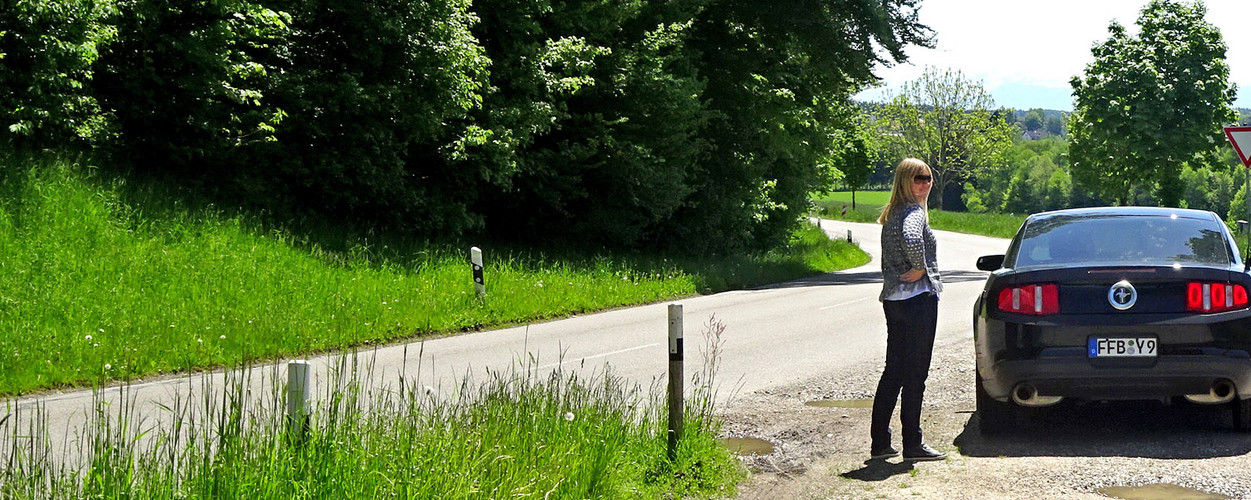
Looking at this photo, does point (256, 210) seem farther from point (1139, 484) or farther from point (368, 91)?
point (1139, 484)

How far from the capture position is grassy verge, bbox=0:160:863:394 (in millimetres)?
11742

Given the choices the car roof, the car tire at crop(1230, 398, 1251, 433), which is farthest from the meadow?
the car tire at crop(1230, 398, 1251, 433)

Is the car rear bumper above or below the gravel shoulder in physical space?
above

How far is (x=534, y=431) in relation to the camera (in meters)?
6.35

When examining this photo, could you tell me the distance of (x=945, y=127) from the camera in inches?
4419

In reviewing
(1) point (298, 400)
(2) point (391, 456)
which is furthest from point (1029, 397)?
(1) point (298, 400)

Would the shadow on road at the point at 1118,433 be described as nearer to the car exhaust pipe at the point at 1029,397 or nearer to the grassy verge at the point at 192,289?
the car exhaust pipe at the point at 1029,397

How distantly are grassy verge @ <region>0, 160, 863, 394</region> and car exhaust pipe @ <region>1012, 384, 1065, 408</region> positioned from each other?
574cm

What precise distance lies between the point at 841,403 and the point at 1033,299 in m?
2.43

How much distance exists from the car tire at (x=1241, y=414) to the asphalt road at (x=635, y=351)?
3840 mm

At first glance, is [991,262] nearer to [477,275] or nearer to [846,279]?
[477,275]

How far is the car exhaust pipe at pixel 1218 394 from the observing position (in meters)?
7.89

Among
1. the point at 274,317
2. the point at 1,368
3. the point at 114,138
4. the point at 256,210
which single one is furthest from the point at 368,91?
the point at 1,368

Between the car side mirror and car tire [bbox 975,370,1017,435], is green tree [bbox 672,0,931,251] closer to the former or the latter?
the car side mirror
